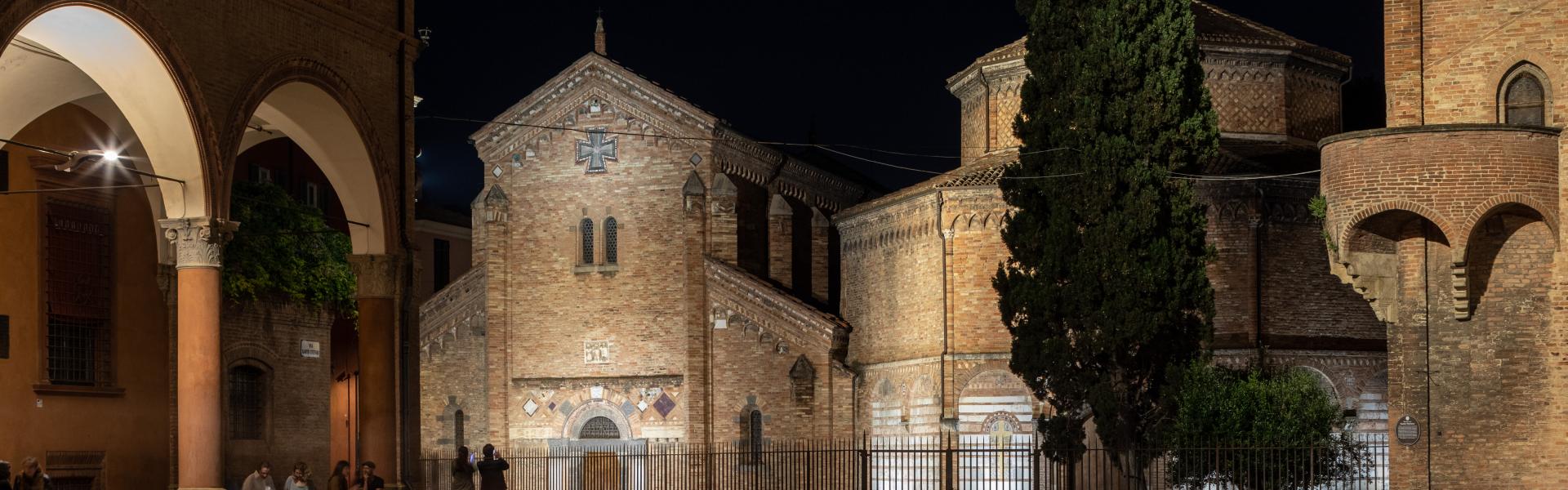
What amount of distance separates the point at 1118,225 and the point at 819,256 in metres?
14.4

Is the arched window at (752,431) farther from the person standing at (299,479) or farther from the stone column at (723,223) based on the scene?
the person standing at (299,479)

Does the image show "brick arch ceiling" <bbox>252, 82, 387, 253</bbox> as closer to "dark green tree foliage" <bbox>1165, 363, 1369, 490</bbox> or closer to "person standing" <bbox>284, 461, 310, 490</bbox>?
"person standing" <bbox>284, 461, 310, 490</bbox>

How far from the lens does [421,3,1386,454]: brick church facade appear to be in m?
31.5

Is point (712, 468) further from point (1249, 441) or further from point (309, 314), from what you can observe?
point (1249, 441)

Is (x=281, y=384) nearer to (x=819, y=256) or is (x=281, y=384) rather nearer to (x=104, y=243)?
(x=104, y=243)

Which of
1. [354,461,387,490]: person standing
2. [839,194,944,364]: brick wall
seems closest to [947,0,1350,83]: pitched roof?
[839,194,944,364]: brick wall

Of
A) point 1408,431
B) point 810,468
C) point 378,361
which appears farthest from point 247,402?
point 1408,431

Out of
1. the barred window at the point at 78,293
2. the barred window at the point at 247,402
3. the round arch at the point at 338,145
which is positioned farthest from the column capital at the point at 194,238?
the barred window at the point at 247,402

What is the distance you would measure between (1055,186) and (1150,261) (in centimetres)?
172

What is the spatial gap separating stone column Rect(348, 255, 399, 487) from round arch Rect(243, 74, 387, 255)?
0.23 m

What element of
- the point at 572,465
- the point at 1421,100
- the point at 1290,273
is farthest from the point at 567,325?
the point at 1421,100

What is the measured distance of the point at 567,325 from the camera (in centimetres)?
3644

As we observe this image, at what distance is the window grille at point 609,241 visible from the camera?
3653 cm

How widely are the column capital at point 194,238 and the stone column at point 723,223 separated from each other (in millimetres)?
19171
